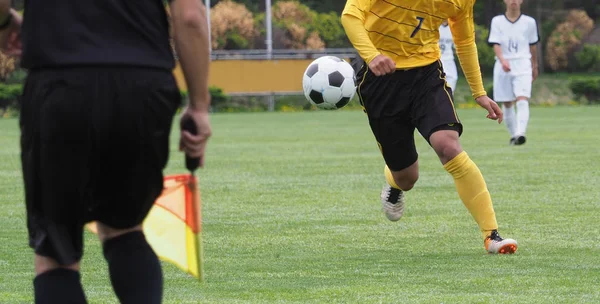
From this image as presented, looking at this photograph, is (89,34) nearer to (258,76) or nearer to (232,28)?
(258,76)

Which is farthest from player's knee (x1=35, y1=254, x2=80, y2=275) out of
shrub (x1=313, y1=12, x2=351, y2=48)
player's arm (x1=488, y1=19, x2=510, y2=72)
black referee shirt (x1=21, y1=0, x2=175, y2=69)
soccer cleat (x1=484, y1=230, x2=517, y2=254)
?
shrub (x1=313, y1=12, x2=351, y2=48)

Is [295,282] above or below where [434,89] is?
below

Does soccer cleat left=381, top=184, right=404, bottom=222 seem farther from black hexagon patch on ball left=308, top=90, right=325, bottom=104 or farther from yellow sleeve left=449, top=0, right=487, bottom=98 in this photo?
black hexagon patch on ball left=308, top=90, right=325, bottom=104

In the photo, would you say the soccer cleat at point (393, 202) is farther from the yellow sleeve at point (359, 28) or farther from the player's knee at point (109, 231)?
the player's knee at point (109, 231)

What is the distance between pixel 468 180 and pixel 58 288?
3.66m

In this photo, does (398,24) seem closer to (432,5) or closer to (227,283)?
(432,5)

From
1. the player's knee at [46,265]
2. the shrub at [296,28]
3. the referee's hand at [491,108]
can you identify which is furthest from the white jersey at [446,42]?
the shrub at [296,28]

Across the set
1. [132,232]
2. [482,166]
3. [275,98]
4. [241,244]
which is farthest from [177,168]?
[275,98]

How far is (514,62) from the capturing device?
54.8 ft

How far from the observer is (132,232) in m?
3.52

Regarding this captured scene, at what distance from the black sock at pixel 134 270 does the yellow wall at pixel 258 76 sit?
109 feet

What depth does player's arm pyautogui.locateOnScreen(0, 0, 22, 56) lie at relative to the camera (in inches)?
139

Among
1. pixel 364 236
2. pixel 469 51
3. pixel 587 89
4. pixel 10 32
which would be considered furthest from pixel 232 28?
pixel 10 32

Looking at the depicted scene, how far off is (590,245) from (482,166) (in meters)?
6.03
